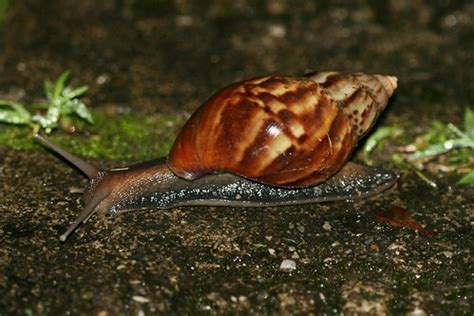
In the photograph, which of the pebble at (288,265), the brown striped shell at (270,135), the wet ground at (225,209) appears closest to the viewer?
the wet ground at (225,209)

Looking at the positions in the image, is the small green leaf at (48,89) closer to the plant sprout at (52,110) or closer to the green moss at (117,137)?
the plant sprout at (52,110)

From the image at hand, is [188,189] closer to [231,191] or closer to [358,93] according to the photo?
[231,191]

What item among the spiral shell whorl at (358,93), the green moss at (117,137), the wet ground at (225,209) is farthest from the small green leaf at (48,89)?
the spiral shell whorl at (358,93)

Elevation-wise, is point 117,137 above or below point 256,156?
below

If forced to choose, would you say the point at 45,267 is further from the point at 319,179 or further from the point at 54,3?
the point at 54,3

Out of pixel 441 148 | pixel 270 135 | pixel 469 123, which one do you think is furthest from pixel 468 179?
pixel 270 135

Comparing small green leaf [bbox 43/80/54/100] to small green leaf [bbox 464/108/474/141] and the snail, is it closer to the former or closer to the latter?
the snail
